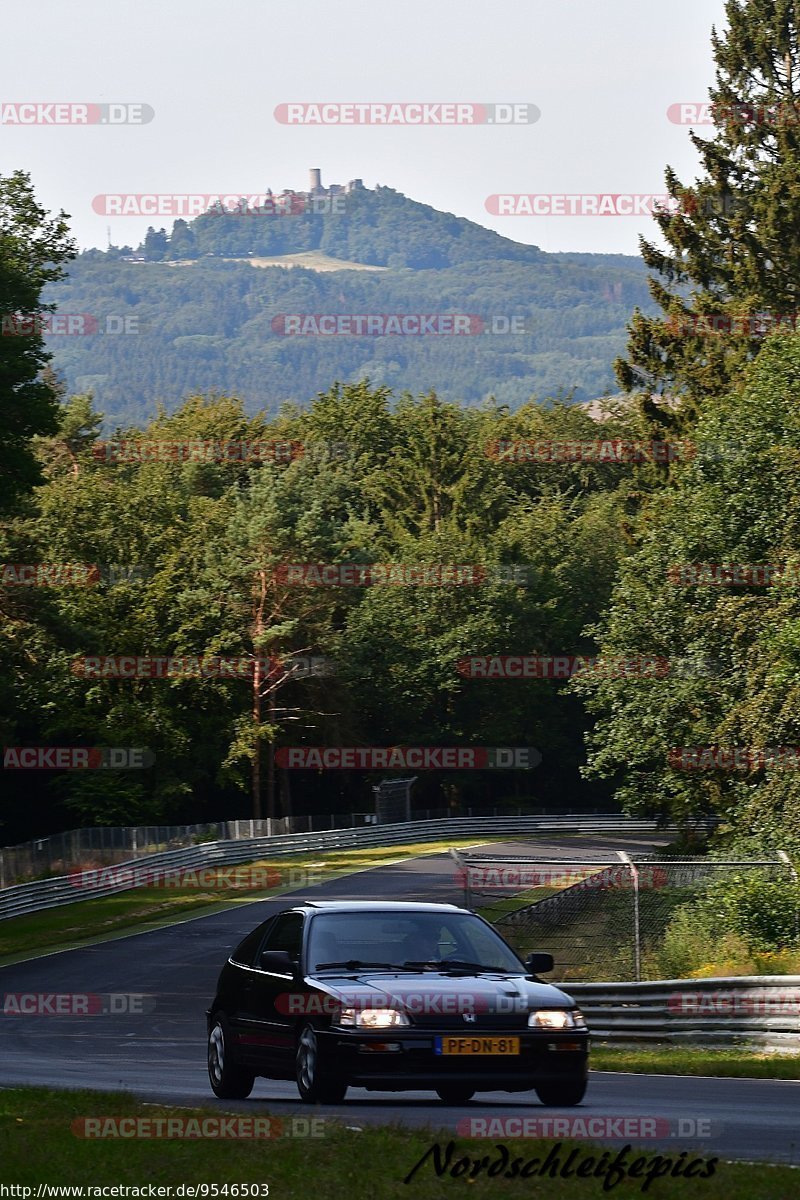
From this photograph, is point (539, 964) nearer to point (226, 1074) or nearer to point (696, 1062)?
point (226, 1074)

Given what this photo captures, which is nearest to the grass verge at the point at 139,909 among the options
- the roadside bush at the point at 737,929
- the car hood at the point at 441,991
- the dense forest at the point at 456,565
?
the dense forest at the point at 456,565

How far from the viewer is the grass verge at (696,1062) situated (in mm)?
15969

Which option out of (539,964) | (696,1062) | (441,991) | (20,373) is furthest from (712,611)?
(441,991)

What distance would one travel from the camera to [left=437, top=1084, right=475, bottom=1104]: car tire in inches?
464

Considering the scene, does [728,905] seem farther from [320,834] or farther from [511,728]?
[511,728]

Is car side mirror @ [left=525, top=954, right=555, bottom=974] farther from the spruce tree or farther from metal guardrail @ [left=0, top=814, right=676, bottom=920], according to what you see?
the spruce tree

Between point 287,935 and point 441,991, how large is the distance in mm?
1725

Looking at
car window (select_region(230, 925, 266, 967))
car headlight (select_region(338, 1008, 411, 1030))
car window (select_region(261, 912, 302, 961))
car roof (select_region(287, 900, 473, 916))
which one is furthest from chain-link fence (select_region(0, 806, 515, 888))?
car headlight (select_region(338, 1008, 411, 1030))

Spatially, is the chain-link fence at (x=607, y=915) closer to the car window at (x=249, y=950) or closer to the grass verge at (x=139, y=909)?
the car window at (x=249, y=950)

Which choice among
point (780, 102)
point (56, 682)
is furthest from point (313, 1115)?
point (56, 682)

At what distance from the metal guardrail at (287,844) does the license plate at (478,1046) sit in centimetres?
3239

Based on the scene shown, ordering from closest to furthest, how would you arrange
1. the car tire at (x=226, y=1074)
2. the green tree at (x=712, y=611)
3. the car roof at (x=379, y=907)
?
the car roof at (x=379, y=907) → the car tire at (x=226, y=1074) → the green tree at (x=712, y=611)

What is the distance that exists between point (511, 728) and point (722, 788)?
4325 cm

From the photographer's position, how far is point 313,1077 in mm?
11875
